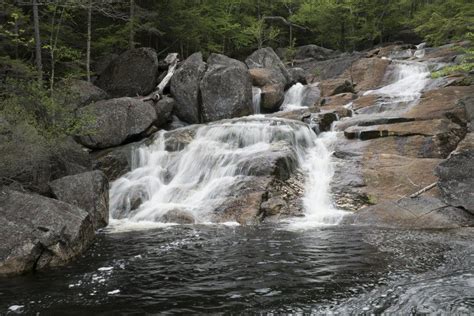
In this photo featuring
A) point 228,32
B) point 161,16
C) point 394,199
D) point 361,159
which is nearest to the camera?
point 394,199

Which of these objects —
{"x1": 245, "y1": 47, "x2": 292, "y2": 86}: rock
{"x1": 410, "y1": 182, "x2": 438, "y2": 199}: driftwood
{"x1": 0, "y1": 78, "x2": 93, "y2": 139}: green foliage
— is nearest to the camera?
{"x1": 410, "y1": 182, "x2": 438, "y2": 199}: driftwood

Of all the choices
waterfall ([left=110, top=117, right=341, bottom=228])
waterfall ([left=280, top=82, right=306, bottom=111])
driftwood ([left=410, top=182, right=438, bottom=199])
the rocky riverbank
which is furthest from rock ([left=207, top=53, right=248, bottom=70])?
driftwood ([left=410, top=182, right=438, bottom=199])

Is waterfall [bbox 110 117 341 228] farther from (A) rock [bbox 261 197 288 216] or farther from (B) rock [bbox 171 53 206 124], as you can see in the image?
(B) rock [bbox 171 53 206 124]

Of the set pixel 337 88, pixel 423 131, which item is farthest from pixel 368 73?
pixel 423 131

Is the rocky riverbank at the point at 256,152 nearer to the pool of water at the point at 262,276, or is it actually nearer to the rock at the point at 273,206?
the rock at the point at 273,206

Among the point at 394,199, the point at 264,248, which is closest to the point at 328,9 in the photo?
the point at 394,199

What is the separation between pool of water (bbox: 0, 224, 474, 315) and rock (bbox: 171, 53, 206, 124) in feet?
39.3

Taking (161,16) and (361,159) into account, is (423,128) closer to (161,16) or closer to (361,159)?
(361,159)

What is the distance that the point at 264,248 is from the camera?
343 inches

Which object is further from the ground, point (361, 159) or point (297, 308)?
point (361, 159)

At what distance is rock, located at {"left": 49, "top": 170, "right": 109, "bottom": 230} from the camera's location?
11555mm

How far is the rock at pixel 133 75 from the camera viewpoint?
75.6 ft

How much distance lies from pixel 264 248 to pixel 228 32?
2620cm

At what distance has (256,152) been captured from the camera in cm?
1480
